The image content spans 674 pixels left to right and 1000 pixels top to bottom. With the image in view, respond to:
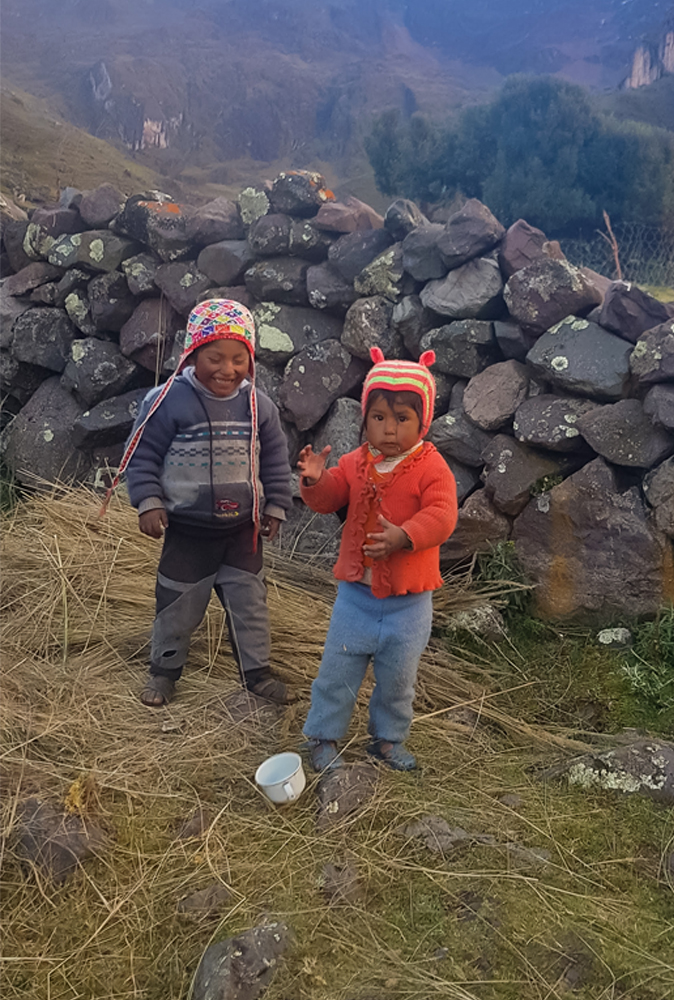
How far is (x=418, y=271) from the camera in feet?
12.7

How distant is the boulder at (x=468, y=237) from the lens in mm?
3711

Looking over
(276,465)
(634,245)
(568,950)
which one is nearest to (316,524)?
(276,465)

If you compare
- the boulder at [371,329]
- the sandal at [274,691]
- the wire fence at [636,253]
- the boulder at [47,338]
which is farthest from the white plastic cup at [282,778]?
the wire fence at [636,253]

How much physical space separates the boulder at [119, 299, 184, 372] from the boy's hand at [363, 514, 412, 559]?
284 cm

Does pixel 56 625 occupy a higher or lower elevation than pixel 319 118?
lower

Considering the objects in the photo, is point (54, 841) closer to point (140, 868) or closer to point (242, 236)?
point (140, 868)

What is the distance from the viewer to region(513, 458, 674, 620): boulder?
3.25m

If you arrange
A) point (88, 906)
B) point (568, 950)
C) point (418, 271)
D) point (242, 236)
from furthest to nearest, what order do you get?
point (242, 236)
point (418, 271)
point (88, 906)
point (568, 950)

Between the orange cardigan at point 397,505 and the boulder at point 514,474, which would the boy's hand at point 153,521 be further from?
the boulder at point 514,474

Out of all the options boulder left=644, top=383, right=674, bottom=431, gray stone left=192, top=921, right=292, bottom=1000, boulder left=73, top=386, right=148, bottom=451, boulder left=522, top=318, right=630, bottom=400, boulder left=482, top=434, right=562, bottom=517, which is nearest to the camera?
gray stone left=192, top=921, right=292, bottom=1000

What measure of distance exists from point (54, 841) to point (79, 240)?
3.99 m

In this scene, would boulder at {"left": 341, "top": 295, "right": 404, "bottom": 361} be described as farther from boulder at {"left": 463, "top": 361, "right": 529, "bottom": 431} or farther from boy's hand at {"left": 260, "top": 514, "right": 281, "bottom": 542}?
boy's hand at {"left": 260, "top": 514, "right": 281, "bottom": 542}

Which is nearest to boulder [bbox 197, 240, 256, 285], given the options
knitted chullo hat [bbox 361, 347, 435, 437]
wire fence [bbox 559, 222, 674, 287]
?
knitted chullo hat [bbox 361, 347, 435, 437]

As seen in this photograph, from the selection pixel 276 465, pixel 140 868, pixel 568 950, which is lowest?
pixel 140 868
